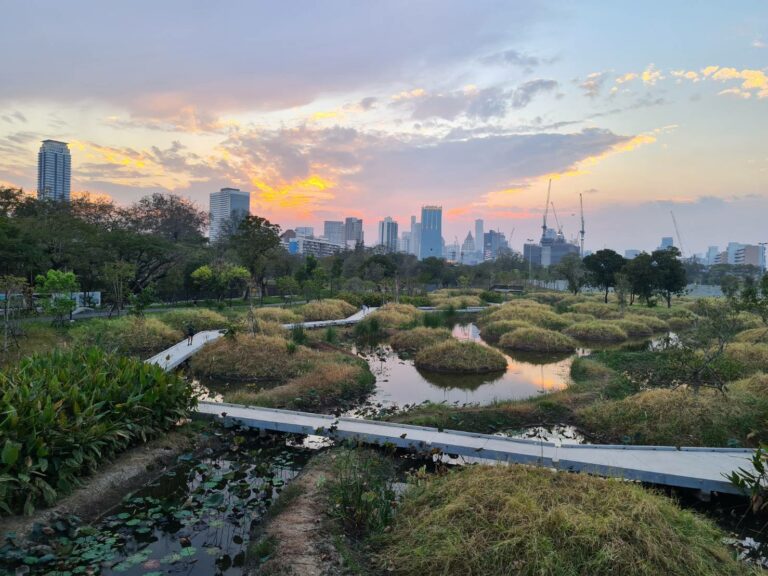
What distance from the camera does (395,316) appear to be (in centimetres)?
2042

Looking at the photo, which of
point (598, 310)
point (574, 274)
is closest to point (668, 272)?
point (598, 310)

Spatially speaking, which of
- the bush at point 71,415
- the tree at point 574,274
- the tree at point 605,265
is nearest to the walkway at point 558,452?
the bush at point 71,415

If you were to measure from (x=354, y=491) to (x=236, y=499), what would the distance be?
1.48 metres

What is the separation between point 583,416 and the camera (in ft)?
27.2

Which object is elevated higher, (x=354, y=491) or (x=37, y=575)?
(x=354, y=491)

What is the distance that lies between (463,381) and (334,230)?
183 meters

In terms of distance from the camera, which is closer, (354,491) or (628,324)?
(354,491)

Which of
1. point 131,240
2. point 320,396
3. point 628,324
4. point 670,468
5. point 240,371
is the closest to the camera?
point 670,468

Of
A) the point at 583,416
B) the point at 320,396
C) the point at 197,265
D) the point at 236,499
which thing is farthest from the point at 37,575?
the point at 197,265

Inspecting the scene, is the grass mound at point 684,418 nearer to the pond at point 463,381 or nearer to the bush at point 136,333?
the pond at point 463,381

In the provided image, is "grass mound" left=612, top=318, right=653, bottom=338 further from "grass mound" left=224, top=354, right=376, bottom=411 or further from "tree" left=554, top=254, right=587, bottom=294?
"tree" left=554, top=254, right=587, bottom=294

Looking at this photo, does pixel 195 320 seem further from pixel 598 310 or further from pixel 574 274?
pixel 574 274

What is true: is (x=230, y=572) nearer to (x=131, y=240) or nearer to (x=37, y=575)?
(x=37, y=575)

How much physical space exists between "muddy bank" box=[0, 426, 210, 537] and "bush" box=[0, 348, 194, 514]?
10 centimetres
